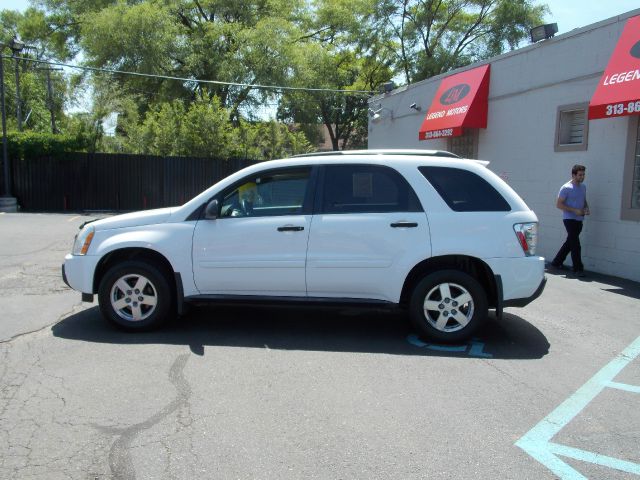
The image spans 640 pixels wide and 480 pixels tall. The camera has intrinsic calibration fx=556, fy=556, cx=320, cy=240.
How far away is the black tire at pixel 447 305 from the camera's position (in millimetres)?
5379

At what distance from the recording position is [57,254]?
10.6m

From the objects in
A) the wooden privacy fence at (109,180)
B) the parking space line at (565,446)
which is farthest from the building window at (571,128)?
the wooden privacy fence at (109,180)

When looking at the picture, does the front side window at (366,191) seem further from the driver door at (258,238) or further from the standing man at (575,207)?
the standing man at (575,207)

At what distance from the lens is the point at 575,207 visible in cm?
918

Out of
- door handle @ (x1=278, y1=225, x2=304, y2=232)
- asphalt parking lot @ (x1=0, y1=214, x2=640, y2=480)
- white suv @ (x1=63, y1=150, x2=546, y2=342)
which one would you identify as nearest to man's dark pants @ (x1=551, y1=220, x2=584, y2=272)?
asphalt parking lot @ (x1=0, y1=214, x2=640, y2=480)

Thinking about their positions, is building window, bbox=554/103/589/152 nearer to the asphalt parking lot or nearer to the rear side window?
the asphalt parking lot

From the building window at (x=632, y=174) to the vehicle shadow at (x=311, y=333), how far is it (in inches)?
151

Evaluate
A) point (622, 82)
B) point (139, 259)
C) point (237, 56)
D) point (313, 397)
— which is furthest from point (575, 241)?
point (237, 56)

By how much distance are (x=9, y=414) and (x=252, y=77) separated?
89.3 feet

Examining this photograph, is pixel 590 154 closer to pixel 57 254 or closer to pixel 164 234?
pixel 164 234

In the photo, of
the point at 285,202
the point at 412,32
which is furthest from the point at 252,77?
the point at 285,202

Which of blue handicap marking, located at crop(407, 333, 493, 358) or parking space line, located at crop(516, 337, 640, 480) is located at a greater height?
blue handicap marking, located at crop(407, 333, 493, 358)

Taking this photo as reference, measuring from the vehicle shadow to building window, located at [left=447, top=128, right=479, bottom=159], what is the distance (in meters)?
7.63

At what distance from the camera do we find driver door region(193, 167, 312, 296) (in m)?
5.53
